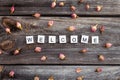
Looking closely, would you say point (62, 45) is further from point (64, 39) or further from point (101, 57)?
point (101, 57)

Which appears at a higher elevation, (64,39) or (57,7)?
(57,7)

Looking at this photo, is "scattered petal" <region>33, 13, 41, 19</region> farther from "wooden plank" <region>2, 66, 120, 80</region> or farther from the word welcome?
"wooden plank" <region>2, 66, 120, 80</region>

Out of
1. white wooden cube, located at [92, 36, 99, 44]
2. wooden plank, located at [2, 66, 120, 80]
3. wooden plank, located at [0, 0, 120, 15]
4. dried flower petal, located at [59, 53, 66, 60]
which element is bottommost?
wooden plank, located at [2, 66, 120, 80]

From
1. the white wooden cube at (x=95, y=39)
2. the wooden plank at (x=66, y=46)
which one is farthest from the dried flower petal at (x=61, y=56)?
the white wooden cube at (x=95, y=39)

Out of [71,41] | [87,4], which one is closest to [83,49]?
[71,41]

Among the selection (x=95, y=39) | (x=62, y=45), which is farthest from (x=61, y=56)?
(x=95, y=39)

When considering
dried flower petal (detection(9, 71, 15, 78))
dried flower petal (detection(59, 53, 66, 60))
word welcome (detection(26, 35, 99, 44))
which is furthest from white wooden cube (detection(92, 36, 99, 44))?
dried flower petal (detection(9, 71, 15, 78))

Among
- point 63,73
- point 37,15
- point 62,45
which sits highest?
point 37,15

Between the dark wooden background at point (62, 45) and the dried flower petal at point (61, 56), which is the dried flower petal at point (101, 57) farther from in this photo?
the dried flower petal at point (61, 56)
